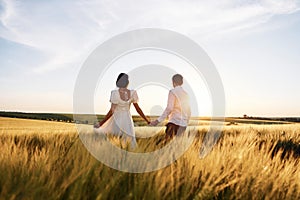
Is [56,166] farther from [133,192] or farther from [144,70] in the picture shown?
[144,70]

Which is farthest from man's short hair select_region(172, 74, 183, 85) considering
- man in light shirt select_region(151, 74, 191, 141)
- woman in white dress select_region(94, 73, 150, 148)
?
woman in white dress select_region(94, 73, 150, 148)

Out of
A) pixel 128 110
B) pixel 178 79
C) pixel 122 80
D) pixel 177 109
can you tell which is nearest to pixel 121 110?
pixel 128 110

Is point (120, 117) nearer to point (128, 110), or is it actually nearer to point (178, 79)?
point (128, 110)

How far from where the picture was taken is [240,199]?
3811 mm

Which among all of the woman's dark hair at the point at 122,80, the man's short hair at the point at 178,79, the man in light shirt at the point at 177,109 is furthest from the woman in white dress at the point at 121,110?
the man's short hair at the point at 178,79

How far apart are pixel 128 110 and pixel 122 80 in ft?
2.38

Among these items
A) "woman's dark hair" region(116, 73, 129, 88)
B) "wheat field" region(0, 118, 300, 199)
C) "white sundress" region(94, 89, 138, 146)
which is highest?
"woman's dark hair" region(116, 73, 129, 88)

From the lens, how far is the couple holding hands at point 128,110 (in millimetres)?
8859

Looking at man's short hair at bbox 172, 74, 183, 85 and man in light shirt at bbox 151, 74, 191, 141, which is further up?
man's short hair at bbox 172, 74, 183, 85

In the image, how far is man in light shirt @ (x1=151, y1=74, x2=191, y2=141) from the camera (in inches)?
347

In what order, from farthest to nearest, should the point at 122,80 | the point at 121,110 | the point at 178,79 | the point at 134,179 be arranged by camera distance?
the point at 121,110, the point at 122,80, the point at 178,79, the point at 134,179

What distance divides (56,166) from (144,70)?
656 cm

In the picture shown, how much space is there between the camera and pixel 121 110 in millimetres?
9383

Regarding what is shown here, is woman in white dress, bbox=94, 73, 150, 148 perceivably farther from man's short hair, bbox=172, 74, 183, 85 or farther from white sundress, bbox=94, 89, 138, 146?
man's short hair, bbox=172, 74, 183, 85
